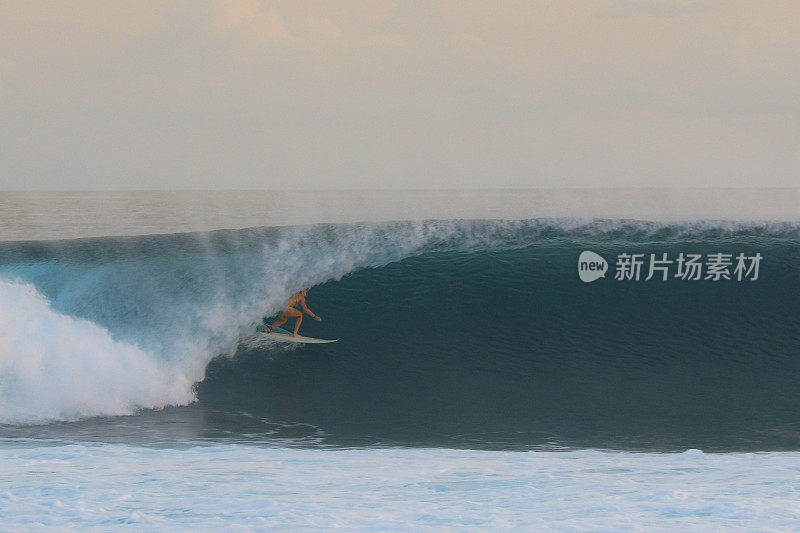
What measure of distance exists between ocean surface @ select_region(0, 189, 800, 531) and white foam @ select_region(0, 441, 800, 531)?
0.9 inches

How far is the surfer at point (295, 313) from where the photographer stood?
9404 millimetres

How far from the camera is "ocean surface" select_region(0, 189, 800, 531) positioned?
4.62 m

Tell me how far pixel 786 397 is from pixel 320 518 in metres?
5.57

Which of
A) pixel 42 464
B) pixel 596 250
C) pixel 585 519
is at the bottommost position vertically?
pixel 42 464

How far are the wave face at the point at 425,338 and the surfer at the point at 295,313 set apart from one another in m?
0.12

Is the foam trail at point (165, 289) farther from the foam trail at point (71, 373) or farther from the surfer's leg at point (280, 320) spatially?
the surfer's leg at point (280, 320)

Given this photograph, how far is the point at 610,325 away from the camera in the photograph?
947cm

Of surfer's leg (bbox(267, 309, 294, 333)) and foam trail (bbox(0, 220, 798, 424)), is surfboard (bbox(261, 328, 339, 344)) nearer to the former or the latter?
surfer's leg (bbox(267, 309, 294, 333))

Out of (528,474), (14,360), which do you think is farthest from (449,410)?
(14,360)

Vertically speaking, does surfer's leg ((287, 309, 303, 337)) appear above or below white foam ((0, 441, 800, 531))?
above

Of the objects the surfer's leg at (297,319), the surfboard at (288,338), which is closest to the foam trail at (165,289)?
the surfer's leg at (297,319)

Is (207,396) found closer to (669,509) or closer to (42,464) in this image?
(42,464)

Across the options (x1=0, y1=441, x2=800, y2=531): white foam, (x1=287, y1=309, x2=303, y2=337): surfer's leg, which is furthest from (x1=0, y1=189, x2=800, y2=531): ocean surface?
(x1=287, y1=309, x2=303, y2=337): surfer's leg

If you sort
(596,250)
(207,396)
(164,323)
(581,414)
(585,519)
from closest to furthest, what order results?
(585,519), (581,414), (207,396), (164,323), (596,250)
